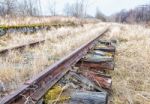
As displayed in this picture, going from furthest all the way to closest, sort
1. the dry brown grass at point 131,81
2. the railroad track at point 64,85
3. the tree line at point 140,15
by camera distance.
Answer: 1. the tree line at point 140,15
2. the dry brown grass at point 131,81
3. the railroad track at point 64,85

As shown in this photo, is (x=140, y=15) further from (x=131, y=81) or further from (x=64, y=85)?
(x=64, y=85)

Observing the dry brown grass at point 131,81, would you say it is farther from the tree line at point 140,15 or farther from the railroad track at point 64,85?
the tree line at point 140,15

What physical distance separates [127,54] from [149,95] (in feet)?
11.0

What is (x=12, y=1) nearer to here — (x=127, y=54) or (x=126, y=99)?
(x=127, y=54)

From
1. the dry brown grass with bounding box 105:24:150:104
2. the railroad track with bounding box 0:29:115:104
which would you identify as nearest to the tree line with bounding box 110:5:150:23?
the dry brown grass with bounding box 105:24:150:104

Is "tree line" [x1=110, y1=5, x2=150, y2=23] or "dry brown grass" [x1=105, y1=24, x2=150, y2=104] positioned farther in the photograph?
"tree line" [x1=110, y1=5, x2=150, y2=23]

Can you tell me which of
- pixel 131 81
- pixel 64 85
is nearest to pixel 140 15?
pixel 131 81

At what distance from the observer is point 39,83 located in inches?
127

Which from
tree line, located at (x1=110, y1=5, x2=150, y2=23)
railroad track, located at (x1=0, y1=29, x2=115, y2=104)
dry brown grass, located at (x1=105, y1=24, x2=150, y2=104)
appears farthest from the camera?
tree line, located at (x1=110, y1=5, x2=150, y2=23)

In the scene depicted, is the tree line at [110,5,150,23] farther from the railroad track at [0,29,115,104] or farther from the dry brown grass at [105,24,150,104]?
the railroad track at [0,29,115,104]

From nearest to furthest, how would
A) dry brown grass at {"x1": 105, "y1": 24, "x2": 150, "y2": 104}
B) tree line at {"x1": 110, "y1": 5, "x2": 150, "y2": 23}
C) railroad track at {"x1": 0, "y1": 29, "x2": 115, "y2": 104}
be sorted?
railroad track at {"x1": 0, "y1": 29, "x2": 115, "y2": 104} → dry brown grass at {"x1": 105, "y1": 24, "x2": 150, "y2": 104} → tree line at {"x1": 110, "y1": 5, "x2": 150, "y2": 23}

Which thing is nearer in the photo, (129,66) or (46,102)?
(46,102)

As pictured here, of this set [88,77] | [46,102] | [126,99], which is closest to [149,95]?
[126,99]

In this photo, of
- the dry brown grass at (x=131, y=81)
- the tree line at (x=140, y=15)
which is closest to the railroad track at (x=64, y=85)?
the dry brown grass at (x=131, y=81)
